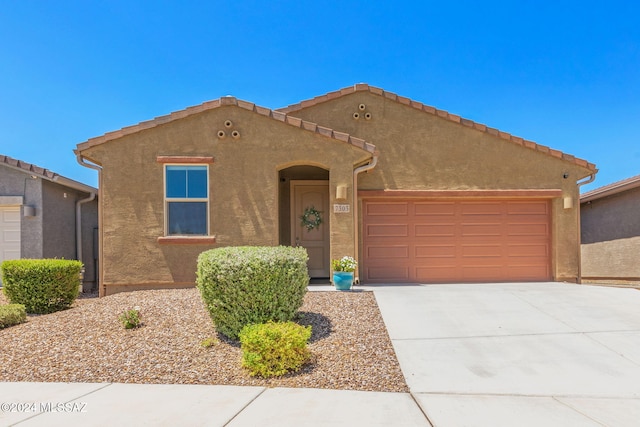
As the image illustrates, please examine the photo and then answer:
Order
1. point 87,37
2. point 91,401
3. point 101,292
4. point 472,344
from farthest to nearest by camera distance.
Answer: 1. point 87,37
2. point 101,292
3. point 472,344
4. point 91,401

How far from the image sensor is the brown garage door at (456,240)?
923 cm

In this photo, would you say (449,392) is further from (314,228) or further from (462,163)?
(462,163)

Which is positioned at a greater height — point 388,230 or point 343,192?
point 343,192

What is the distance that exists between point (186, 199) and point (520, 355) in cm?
692

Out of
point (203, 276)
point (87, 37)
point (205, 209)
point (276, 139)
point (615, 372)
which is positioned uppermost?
point (87, 37)

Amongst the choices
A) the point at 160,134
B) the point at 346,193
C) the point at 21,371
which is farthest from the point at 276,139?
the point at 21,371

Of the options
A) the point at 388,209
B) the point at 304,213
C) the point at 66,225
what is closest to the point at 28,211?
the point at 66,225

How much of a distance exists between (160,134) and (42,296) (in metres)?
3.94

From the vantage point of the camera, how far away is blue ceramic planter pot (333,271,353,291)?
766 cm

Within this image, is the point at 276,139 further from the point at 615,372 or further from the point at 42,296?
the point at 615,372

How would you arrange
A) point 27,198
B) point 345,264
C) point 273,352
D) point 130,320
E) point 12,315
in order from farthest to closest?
point 27,198 → point 345,264 → point 12,315 → point 130,320 → point 273,352

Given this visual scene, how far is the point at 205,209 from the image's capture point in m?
8.15

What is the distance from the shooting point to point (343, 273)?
766cm

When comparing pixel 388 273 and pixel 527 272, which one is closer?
pixel 388 273
